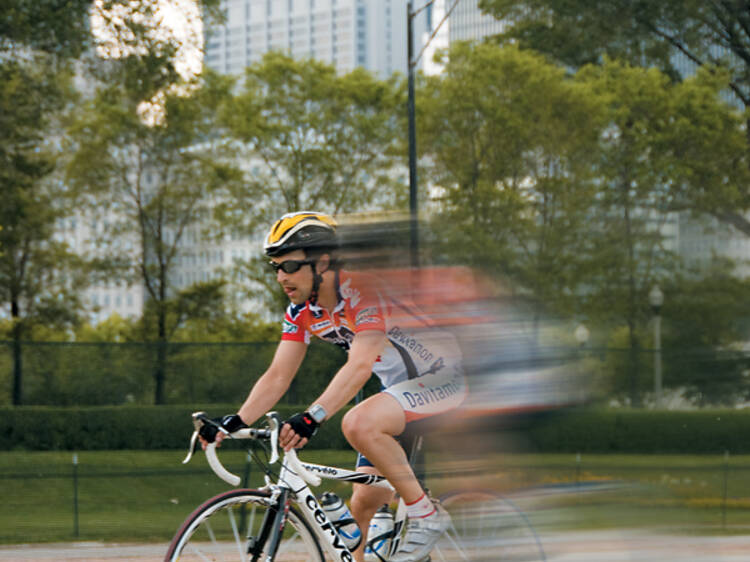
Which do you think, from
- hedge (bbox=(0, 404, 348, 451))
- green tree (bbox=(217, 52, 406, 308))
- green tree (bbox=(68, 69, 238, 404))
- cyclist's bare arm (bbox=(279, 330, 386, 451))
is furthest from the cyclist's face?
green tree (bbox=(217, 52, 406, 308))

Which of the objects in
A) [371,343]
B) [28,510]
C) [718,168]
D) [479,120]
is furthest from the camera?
[28,510]

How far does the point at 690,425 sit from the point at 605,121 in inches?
10.7

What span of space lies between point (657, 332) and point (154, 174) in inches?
1124

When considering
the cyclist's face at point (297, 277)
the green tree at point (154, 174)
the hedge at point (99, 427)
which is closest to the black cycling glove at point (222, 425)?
the cyclist's face at point (297, 277)

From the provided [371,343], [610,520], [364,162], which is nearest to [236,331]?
[364,162]

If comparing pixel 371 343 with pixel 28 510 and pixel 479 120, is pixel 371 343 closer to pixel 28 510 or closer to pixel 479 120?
pixel 479 120

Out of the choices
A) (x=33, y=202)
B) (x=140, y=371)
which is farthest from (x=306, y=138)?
(x=140, y=371)

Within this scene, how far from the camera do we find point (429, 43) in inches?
54.4

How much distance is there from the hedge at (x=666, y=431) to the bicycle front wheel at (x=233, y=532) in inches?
86.1

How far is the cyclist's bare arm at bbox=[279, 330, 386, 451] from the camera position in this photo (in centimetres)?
279

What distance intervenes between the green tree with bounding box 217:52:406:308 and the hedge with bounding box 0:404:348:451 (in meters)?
11.2

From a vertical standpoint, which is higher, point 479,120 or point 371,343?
point 479,120

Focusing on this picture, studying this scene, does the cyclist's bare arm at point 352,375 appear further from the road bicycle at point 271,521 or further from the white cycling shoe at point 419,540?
the white cycling shoe at point 419,540

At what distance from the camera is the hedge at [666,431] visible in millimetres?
936
